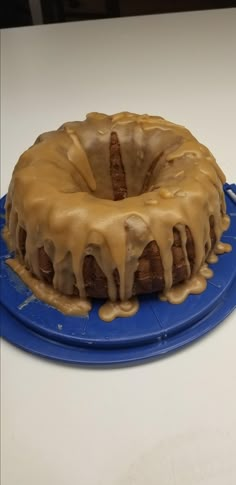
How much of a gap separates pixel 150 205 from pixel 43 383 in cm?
35

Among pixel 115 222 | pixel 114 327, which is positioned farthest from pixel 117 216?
pixel 114 327

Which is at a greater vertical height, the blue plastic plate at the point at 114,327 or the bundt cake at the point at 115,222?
the bundt cake at the point at 115,222

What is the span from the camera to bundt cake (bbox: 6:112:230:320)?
962mm

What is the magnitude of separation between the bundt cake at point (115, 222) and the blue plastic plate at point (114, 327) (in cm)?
2

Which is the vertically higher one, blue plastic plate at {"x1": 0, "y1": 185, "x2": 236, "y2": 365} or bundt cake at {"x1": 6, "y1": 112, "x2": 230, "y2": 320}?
bundt cake at {"x1": 6, "y1": 112, "x2": 230, "y2": 320}

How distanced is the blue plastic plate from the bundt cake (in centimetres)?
2

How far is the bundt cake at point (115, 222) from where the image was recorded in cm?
96

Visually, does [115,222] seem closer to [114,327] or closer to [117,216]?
[117,216]

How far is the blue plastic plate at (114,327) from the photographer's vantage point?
0.96 metres

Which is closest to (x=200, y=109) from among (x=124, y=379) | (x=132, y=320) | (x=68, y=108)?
(x=68, y=108)

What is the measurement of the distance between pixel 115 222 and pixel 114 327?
0.19m

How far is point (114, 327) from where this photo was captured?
983 millimetres

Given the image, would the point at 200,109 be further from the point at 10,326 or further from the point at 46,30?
the point at 10,326

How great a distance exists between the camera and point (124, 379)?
941mm
